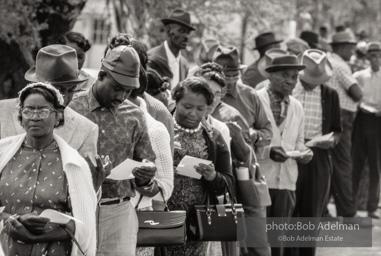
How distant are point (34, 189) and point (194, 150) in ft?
8.65

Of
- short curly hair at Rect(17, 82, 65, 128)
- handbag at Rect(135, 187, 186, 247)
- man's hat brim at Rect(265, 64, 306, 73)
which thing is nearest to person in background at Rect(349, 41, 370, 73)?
man's hat brim at Rect(265, 64, 306, 73)

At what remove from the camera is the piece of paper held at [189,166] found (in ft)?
25.3

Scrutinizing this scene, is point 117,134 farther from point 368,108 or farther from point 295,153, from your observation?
point 368,108

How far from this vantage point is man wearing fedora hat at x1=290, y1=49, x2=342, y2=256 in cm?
1115

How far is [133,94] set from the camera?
753 cm

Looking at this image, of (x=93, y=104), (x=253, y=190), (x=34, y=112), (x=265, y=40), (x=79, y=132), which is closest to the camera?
(x=34, y=112)

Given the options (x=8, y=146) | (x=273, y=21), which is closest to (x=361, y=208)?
(x=273, y=21)

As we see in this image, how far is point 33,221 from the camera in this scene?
5.46 meters

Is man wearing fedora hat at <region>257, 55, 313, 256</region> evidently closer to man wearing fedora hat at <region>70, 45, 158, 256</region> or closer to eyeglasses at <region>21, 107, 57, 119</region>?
man wearing fedora hat at <region>70, 45, 158, 256</region>

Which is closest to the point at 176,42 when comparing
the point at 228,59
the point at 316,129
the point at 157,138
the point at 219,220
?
the point at 228,59

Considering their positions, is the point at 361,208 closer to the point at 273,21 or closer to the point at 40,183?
the point at 273,21

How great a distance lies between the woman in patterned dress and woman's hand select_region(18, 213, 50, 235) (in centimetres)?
256

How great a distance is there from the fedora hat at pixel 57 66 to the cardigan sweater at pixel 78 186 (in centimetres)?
93

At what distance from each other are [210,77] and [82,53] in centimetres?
116
